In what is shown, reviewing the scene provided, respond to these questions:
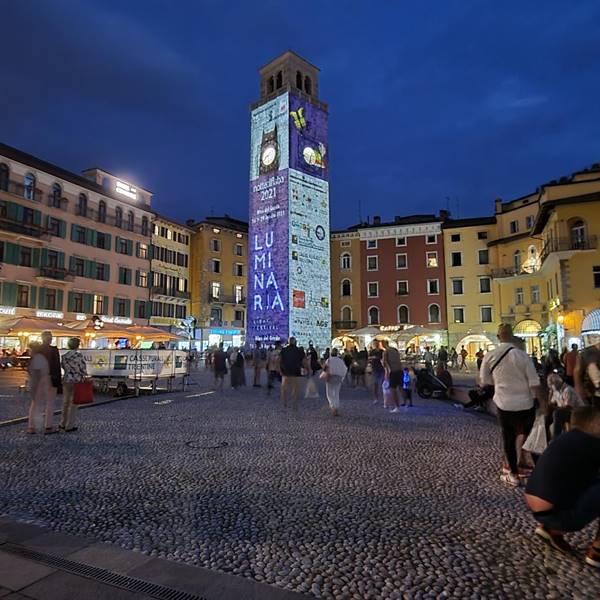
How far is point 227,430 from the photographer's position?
342 inches

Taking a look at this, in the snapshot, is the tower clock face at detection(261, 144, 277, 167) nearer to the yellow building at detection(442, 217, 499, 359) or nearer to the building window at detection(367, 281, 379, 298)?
the building window at detection(367, 281, 379, 298)

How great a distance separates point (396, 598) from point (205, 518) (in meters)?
1.92

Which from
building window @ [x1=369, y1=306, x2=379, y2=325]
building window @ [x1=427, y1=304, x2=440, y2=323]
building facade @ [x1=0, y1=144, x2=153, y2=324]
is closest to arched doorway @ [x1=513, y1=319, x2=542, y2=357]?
building window @ [x1=427, y1=304, x2=440, y2=323]

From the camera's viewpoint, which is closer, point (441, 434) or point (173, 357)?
point (441, 434)

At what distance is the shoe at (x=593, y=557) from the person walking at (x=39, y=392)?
7582 mm

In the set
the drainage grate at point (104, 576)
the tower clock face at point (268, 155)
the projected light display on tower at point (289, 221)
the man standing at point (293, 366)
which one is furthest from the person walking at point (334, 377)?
the tower clock face at point (268, 155)

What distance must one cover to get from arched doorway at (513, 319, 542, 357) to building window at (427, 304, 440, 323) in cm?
928

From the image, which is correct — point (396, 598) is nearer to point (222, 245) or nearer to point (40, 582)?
point (40, 582)

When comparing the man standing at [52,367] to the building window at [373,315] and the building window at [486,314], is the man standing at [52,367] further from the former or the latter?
the building window at [373,315]

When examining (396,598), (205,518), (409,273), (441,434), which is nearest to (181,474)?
(205,518)

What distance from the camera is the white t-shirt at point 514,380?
539cm

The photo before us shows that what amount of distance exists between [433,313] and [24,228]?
1430 inches

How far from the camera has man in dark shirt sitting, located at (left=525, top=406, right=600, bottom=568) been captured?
332cm

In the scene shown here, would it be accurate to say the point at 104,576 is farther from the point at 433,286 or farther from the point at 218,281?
the point at 218,281
